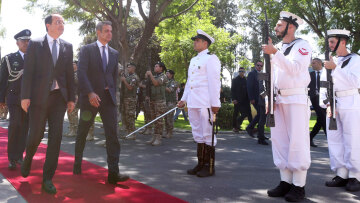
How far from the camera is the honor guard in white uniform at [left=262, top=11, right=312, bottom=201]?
422 centimetres

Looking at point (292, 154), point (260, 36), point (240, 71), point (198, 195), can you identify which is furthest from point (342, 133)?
point (260, 36)

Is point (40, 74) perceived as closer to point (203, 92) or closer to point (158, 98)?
point (203, 92)

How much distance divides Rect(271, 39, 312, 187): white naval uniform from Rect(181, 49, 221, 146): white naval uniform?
53.0 inches

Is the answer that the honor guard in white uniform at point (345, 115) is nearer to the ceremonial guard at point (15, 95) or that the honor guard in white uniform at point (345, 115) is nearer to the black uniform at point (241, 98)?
the ceremonial guard at point (15, 95)

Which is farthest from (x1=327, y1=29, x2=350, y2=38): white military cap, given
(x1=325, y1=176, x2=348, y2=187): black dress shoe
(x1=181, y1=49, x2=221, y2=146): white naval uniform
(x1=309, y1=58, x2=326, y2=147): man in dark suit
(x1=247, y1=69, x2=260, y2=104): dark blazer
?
(x1=247, y1=69, x2=260, y2=104): dark blazer

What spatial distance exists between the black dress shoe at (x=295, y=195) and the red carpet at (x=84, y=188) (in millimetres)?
1239

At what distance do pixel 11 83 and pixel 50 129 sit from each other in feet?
6.47

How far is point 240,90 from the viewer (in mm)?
12898

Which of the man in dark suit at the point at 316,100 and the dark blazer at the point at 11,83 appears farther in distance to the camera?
the man in dark suit at the point at 316,100

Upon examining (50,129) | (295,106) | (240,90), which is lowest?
(50,129)

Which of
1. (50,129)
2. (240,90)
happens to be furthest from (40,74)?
(240,90)

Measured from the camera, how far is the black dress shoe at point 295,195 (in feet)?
14.1

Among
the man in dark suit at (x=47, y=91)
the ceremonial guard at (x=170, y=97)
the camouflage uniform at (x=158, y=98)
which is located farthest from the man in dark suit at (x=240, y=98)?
the man in dark suit at (x=47, y=91)

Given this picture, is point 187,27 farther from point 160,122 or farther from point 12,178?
point 12,178
